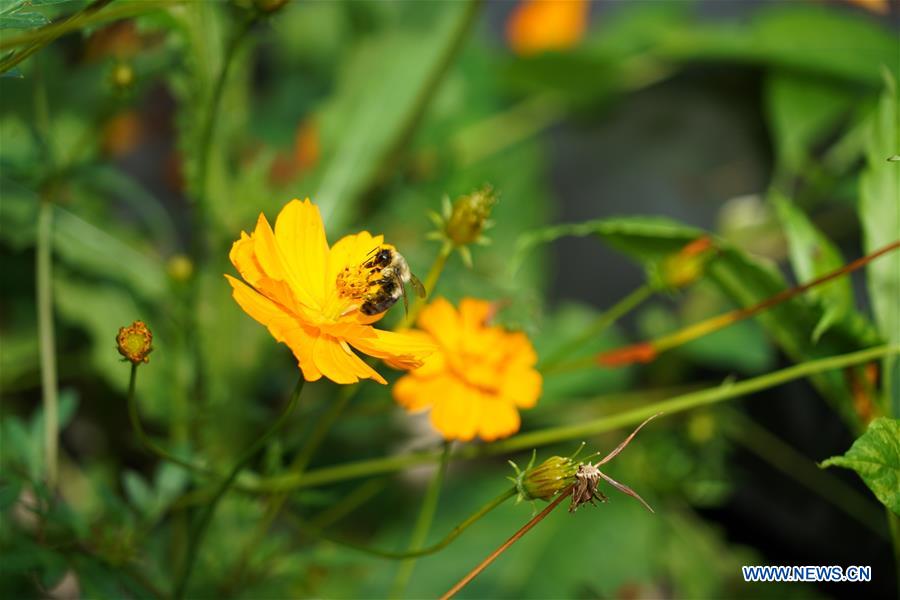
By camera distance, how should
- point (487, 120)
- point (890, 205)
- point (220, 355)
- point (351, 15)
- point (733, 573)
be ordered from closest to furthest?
point (890, 205) < point (220, 355) < point (733, 573) < point (351, 15) < point (487, 120)

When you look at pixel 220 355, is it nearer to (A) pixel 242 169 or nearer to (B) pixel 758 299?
(A) pixel 242 169

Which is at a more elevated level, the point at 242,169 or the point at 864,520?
the point at 242,169

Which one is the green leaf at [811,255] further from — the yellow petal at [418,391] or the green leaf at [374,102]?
the green leaf at [374,102]

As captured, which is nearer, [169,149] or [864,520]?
[864,520]

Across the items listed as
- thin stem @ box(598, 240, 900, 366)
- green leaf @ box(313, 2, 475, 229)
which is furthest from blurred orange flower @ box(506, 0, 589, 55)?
thin stem @ box(598, 240, 900, 366)

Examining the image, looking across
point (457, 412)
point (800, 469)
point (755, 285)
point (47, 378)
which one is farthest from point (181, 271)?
point (800, 469)

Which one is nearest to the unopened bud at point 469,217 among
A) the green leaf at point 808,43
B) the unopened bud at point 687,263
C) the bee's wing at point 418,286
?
the bee's wing at point 418,286

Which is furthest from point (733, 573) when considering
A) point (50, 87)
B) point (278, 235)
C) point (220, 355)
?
point (50, 87)
